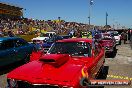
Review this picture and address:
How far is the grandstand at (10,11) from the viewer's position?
193ft

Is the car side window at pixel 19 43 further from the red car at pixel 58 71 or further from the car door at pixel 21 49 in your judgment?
the red car at pixel 58 71

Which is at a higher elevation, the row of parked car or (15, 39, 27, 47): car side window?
the row of parked car

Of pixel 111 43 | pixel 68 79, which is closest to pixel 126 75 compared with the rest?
pixel 68 79

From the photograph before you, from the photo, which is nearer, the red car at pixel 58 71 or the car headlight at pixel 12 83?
the red car at pixel 58 71

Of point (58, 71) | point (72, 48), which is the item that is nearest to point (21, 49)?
point (72, 48)

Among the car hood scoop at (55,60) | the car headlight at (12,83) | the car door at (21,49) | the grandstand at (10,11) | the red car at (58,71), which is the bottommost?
the car door at (21,49)

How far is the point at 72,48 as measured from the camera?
7402mm

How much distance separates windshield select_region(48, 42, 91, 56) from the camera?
7215 mm

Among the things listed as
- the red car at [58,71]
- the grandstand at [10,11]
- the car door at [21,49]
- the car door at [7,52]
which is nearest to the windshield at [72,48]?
the red car at [58,71]

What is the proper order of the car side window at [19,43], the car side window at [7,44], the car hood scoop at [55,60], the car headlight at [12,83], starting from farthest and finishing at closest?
1. the car side window at [19,43]
2. the car side window at [7,44]
3. the car hood scoop at [55,60]
4. the car headlight at [12,83]

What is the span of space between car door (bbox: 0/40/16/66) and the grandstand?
45.5 metres

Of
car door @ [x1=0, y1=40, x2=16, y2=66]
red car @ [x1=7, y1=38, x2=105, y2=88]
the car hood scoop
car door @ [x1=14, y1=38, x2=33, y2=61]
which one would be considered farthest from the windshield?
car door @ [x1=14, y1=38, x2=33, y2=61]

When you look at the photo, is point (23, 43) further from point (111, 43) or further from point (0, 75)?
point (111, 43)

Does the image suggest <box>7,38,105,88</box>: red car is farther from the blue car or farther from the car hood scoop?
the blue car
